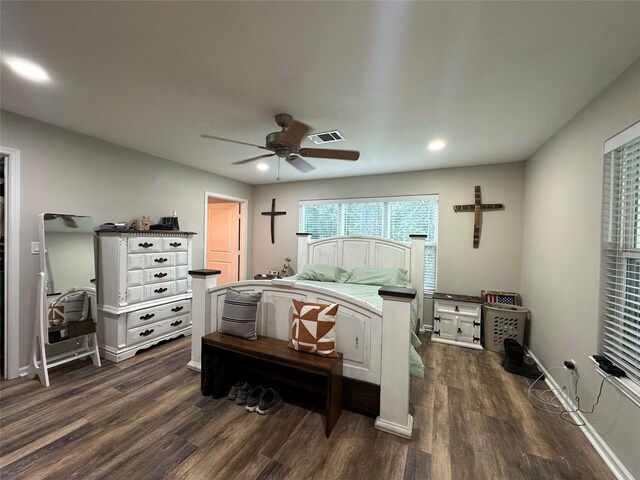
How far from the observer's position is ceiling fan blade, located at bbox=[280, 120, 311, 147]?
1955 millimetres

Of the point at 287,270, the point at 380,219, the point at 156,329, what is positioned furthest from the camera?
the point at 287,270

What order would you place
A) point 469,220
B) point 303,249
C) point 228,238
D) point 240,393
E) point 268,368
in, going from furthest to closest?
point 228,238
point 303,249
point 469,220
point 268,368
point 240,393

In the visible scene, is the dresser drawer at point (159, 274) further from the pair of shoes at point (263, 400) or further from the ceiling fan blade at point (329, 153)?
the ceiling fan blade at point (329, 153)

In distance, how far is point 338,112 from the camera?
7.62ft

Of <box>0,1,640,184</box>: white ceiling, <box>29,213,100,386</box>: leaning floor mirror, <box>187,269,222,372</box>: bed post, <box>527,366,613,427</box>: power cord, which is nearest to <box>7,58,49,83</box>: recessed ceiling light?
<box>0,1,640,184</box>: white ceiling

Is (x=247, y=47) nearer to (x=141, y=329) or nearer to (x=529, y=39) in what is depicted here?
(x=529, y=39)

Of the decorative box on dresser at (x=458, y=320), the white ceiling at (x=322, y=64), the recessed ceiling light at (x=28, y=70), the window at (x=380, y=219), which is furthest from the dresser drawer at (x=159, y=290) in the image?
the decorative box on dresser at (x=458, y=320)

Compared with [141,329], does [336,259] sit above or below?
above

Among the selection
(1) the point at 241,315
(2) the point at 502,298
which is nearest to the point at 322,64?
(1) the point at 241,315

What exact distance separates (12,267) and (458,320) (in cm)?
504

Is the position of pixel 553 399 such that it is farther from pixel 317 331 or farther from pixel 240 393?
pixel 240 393

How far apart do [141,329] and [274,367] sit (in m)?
1.91

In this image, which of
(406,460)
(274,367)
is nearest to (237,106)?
(274,367)

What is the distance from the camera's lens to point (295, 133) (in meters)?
2.06
